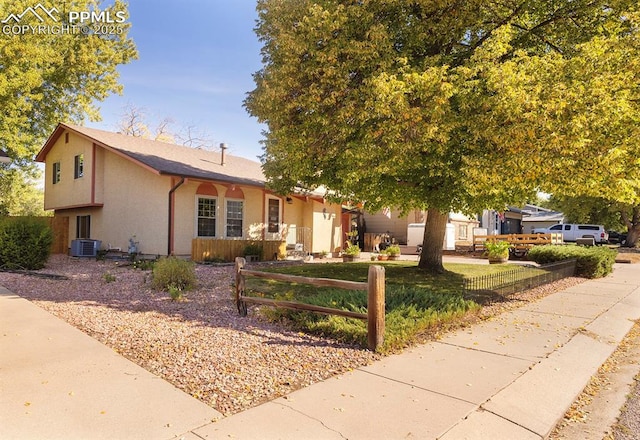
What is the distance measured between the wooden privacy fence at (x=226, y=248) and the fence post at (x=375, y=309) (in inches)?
455

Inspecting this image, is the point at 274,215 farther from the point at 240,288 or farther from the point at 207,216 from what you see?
the point at 240,288

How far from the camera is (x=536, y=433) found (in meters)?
3.46

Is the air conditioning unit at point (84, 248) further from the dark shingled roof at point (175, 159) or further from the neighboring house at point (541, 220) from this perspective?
the neighboring house at point (541, 220)

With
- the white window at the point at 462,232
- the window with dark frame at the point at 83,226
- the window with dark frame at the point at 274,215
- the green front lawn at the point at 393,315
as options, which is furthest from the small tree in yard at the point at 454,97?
the white window at the point at 462,232

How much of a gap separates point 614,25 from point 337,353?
999 cm

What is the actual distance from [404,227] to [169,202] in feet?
58.6

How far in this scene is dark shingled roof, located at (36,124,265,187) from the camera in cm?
1584

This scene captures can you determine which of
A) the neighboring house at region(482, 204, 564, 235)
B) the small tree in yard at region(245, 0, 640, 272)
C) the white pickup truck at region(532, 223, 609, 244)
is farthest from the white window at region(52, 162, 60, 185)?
the white pickup truck at region(532, 223, 609, 244)

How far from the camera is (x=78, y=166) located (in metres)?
20.2

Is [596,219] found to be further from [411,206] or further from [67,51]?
[67,51]

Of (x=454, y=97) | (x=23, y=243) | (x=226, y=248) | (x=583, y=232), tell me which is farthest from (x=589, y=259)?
(x=583, y=232)

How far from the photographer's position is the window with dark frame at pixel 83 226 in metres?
20.1

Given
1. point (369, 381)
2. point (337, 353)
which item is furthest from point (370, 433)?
point (337, 353)

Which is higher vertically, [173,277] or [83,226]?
[83,226]
